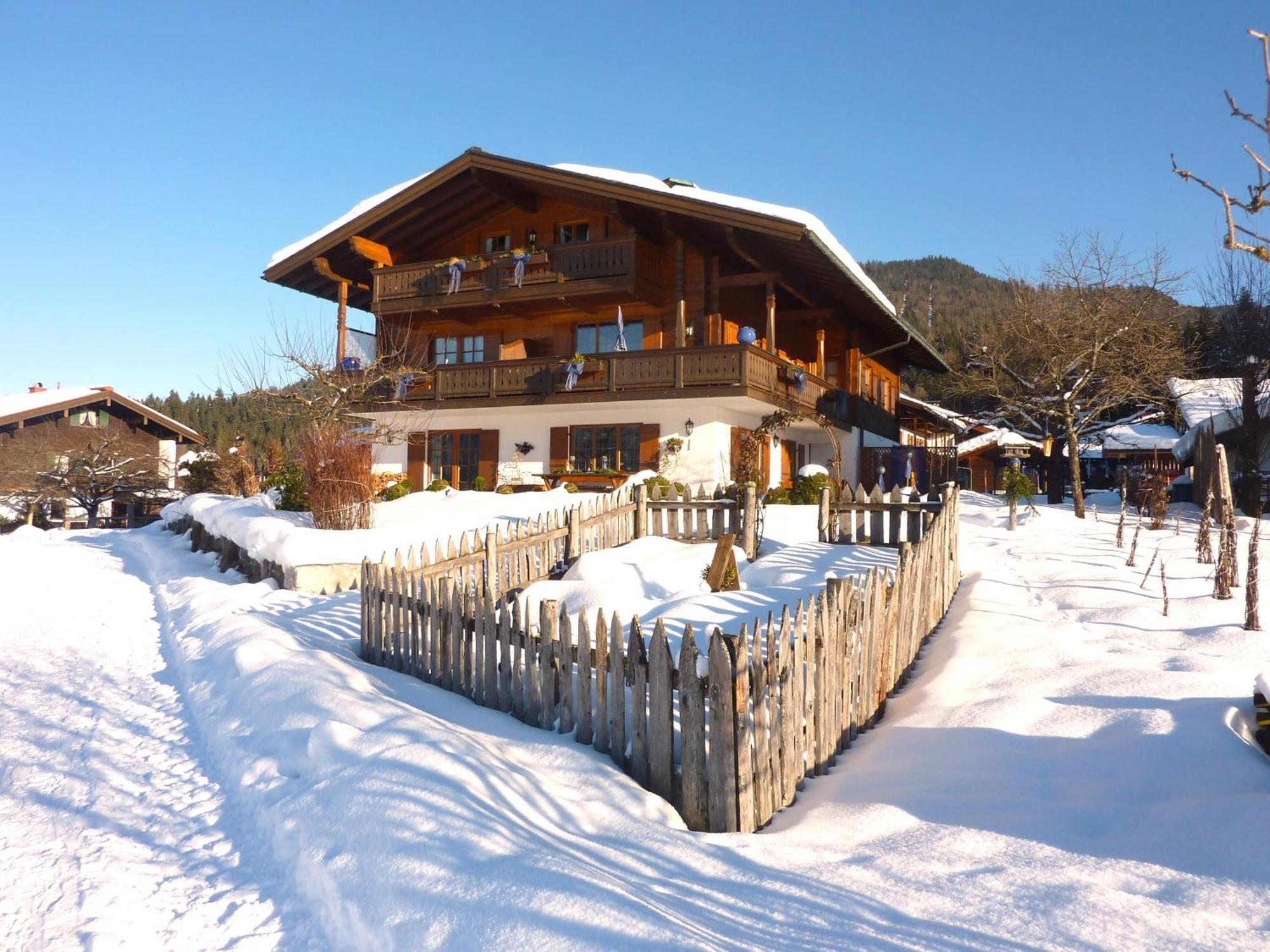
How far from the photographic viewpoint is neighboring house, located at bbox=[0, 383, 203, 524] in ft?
111

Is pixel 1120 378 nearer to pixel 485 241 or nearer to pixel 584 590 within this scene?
pixel 485 241

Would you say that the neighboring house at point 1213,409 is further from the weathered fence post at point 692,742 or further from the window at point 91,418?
the window at point 91,418

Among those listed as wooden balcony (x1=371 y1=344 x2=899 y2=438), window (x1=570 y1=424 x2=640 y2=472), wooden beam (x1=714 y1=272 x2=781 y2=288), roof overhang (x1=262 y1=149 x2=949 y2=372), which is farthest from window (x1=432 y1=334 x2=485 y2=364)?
wooden beam (x1=714 y1=272 x2=781 y2=288)

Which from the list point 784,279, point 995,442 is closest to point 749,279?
point 784,279

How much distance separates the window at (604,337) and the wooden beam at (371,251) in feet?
20.4

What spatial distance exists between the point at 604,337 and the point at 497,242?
15.3 ft

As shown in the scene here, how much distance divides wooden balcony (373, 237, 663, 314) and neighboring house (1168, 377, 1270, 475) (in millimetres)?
14373

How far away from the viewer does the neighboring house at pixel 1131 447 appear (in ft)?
113

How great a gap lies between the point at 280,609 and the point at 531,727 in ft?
19.9

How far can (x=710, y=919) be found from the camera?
3.20 m

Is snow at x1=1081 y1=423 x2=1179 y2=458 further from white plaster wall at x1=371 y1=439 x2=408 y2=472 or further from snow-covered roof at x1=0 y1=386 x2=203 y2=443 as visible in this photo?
snow-covered roof at x1=0 y1=386 x2=203 y2=443

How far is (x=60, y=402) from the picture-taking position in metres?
39.3

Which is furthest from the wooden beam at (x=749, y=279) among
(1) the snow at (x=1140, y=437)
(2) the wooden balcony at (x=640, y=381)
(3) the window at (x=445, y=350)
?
(1) the snow at (x=1140, y=437)

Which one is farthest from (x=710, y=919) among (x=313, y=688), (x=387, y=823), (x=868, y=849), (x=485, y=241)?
(x=485, y=241)
